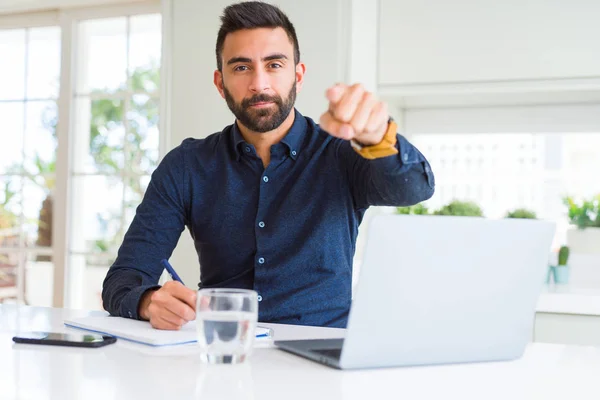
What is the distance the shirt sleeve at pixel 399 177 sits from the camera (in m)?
1.47

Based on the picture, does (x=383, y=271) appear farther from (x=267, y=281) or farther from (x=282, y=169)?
(x=282, y=169)

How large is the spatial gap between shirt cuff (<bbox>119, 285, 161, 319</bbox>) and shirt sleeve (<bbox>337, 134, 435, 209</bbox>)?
519 millimetres

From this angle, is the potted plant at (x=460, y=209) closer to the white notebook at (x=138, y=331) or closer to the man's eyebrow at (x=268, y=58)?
the man's eyebrow at (x=268, y=58)

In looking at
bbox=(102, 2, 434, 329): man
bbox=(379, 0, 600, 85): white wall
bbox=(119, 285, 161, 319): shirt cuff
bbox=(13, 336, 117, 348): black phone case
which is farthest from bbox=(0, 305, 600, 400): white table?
bbox=(379, 0, 600, 85): white wall

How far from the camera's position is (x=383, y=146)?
1336 mm

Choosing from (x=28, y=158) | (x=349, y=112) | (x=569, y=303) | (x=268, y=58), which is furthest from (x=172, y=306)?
(x=28, y=158)

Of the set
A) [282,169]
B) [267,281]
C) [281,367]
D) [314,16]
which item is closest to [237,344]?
[281,367]

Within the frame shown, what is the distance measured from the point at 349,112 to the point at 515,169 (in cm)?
236

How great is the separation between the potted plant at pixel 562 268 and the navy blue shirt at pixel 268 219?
135 centimetres

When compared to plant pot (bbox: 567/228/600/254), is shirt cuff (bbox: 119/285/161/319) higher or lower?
lower

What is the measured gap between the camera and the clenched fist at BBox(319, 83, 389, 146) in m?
1.16

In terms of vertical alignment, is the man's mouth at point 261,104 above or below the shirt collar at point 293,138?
above

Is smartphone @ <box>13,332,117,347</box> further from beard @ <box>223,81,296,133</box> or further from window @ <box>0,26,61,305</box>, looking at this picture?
window @ <box>0,26,61,305</box>

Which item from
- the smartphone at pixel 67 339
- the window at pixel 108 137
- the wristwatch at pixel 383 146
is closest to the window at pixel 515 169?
the window at pixel 108 137
